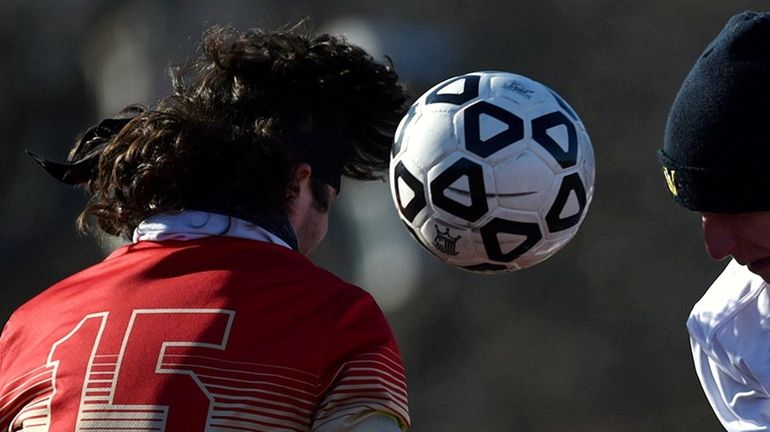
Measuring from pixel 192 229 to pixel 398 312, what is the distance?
221 inches

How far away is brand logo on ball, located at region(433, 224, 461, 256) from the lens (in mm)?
3446

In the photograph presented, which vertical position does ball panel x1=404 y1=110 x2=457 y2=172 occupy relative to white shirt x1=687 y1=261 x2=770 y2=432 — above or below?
above

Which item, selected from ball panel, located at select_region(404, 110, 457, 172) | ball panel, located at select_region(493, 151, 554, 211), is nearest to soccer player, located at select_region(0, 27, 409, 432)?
ball panel, located at select_region(404, 110, 457, 172)

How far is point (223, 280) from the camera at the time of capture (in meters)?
2.98

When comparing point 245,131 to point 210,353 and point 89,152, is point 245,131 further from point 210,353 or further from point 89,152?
point 210,353

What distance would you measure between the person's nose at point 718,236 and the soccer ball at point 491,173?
1.27ft

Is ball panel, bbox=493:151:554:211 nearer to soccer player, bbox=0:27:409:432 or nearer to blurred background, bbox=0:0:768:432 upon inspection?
soccer player, bbox=0:27:409:432

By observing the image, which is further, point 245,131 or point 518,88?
point 518,88

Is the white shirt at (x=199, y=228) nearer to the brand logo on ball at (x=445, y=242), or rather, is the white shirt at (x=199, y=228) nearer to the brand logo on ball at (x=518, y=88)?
the brand logo on ball at (x=445, y=242)

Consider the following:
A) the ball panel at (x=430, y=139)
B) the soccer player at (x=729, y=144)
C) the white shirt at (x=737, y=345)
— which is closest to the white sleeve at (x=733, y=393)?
the white shirt at (x=737, y=345)

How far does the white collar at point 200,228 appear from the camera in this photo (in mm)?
3117

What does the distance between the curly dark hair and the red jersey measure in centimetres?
20

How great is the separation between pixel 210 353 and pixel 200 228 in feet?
1.21

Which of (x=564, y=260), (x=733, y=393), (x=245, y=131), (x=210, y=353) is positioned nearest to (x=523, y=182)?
(x=245, y=131)
